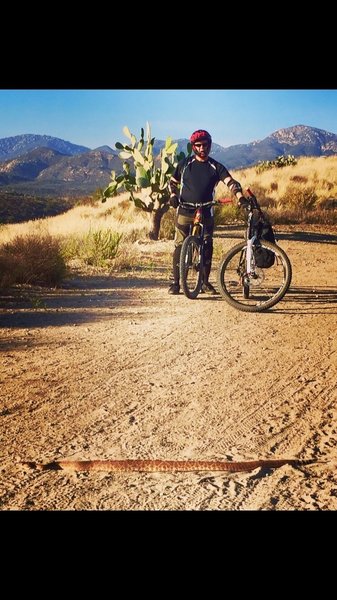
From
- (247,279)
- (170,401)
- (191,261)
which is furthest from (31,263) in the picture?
(170,401)

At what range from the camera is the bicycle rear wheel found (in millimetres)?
6562

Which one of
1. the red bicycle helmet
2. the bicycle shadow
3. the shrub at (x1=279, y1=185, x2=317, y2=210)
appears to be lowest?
the bicycle shadow

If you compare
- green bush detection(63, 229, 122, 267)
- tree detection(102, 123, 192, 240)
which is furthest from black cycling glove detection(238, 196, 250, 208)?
tree detection(102, 123, 192, 240)

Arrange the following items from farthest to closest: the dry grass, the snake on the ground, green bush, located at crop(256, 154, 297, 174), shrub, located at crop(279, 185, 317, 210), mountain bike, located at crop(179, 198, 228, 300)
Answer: green bush, located at crop(256, 154, 297, 174), shrub, located at crop(279, 185, 317, 210), the dry grass, mountain bike, located at crop(179, 198, 228, 300), the snake on the ground

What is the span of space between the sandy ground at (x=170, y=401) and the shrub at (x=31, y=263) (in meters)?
1.06

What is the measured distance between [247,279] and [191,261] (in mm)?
787

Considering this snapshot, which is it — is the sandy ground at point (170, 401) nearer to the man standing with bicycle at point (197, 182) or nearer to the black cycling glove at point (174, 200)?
the man standing with bicycle at point (197, 182)

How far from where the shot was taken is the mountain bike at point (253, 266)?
5984 mm

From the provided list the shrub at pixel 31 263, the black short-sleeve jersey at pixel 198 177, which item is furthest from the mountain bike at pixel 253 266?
the shrub at pixel 31 263

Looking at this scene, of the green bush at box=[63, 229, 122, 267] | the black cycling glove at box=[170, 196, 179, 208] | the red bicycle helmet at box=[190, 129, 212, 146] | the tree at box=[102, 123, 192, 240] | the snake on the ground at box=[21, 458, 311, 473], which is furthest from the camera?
the tree at box=[102, 123, 192, 240]

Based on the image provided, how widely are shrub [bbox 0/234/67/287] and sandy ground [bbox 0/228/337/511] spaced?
106cm

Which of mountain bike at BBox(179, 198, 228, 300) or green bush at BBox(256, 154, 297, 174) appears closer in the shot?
mountain bike at BBox(179, 198, 228, 300)

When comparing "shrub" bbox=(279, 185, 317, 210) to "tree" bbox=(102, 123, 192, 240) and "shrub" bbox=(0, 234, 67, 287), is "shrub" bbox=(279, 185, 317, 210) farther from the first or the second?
"shrub" bbox=(0, 234, 67, 287)

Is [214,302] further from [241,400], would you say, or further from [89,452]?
[89,452]
